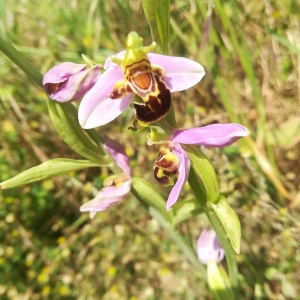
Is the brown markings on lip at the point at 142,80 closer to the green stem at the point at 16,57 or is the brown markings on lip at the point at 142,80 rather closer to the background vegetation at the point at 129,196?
the green stem at the point at 16,57

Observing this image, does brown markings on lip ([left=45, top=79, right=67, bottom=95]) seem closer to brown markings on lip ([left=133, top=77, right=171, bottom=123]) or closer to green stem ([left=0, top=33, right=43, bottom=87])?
green stem ([left=0, top=33, right=43, bottom=87])

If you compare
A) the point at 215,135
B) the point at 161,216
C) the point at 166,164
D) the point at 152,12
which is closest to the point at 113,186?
the point at 161,216

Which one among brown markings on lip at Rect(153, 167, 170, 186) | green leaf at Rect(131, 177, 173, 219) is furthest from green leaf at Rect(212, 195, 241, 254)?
green leaf at Rect(131, 177, 173, 219)

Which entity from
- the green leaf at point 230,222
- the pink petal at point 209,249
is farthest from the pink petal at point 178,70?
the pink petal at point 209,249

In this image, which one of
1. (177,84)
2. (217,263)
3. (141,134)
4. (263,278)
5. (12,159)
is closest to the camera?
(177,84)

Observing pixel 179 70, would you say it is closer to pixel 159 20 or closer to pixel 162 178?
pixel 159 20

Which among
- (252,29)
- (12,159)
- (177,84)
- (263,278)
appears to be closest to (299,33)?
(252,29)

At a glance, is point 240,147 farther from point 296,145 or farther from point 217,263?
point 217,263
